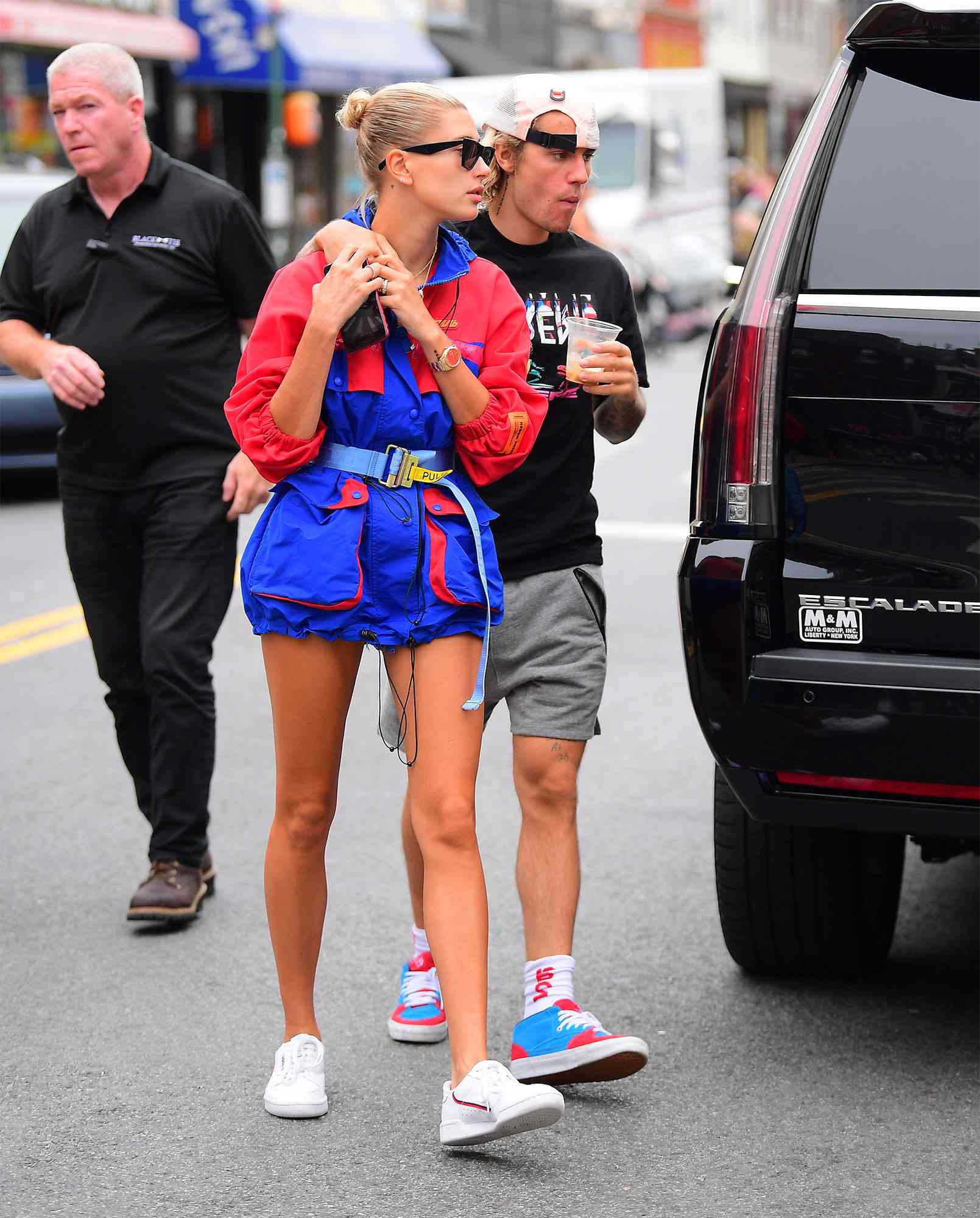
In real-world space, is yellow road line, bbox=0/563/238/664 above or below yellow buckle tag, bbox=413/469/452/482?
below

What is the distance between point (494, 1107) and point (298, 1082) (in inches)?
19.9

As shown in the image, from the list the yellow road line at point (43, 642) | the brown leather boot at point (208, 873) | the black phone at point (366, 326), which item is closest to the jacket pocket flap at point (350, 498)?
the black phone at point (366, 326)

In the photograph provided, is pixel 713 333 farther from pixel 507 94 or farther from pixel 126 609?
pixel 126 609

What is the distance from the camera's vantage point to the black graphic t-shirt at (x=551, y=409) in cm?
394

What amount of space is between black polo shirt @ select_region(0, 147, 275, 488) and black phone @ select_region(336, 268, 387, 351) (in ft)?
5.10

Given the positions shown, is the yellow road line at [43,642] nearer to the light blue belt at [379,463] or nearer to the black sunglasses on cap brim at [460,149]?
the light blue belt at [379,463]

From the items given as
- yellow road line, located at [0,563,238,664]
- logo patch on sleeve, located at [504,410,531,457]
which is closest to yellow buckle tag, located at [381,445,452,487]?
logo patch on sleeve, located at [504,410,531,457]

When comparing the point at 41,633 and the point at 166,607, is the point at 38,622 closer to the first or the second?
the point at 41,633

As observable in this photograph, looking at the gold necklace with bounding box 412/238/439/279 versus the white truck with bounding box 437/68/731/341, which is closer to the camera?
the gold necklace with bounding box 412/238/439/279

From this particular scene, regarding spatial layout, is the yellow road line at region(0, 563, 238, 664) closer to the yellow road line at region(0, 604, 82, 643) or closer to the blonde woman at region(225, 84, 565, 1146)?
the yellow road line at region(0, 604, 82, 643)

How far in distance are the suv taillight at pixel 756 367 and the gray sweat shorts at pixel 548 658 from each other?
0.40m

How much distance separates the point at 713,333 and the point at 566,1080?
4.59 feet

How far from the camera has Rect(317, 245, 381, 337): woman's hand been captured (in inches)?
131

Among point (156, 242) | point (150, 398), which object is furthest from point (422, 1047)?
point (156, 242)
